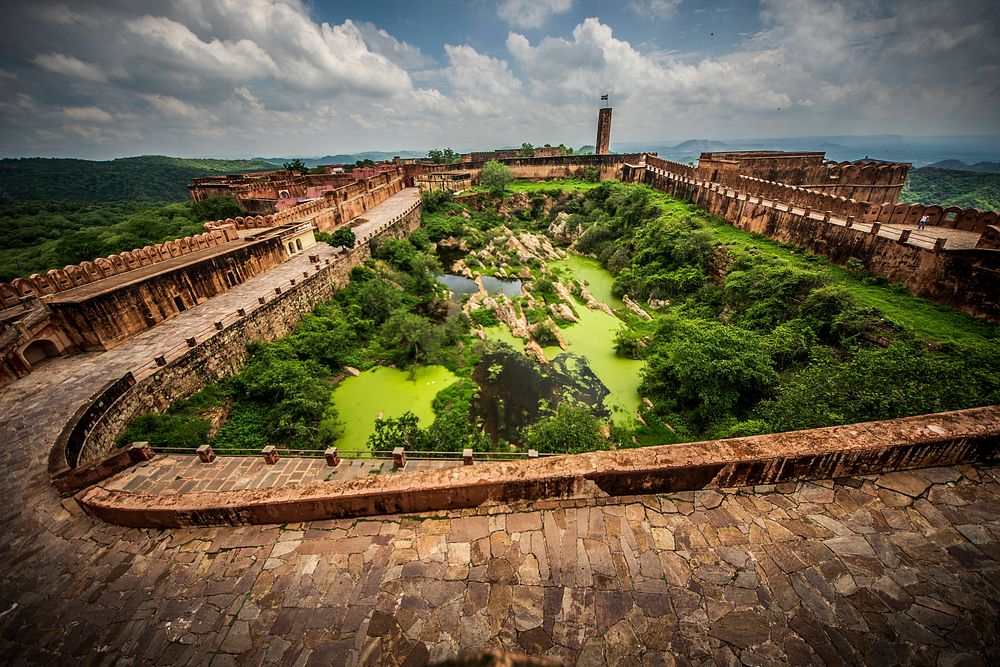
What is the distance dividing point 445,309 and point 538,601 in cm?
2199

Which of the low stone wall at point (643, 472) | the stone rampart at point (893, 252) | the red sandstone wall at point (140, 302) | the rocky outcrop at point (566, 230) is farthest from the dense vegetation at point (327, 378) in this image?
the rocky outcrop at point (566, 230)

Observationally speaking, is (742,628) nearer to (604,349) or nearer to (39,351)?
(604,349)

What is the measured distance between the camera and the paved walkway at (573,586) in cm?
370

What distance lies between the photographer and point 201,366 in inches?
521

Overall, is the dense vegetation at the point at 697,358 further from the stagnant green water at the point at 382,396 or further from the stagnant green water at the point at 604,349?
the stagnant green water at the point at 604,349

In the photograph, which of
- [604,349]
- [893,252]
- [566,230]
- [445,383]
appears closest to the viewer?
[893,252]

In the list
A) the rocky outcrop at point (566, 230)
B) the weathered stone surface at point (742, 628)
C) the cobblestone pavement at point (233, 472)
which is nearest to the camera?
the weathered stone surface at point (742, 628)

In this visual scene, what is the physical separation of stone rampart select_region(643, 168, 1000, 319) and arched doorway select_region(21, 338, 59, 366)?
30264mm

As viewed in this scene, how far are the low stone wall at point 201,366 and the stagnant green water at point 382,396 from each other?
13.8 feet

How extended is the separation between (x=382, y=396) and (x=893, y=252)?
21.4 metres

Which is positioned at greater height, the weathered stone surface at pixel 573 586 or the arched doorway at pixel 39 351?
the weathered stone surface at pixel 573 586

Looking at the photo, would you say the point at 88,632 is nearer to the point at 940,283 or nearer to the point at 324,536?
the point at 324,536

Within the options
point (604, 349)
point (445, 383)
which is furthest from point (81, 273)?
point (604, 349)

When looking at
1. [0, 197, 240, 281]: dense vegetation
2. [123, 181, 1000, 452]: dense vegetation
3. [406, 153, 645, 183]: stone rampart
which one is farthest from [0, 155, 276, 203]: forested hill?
[123, 181, 1000, 452]: dense vegetation
